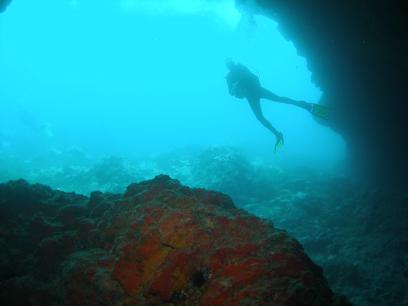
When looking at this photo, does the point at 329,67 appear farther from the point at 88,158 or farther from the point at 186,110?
the point at 186,110

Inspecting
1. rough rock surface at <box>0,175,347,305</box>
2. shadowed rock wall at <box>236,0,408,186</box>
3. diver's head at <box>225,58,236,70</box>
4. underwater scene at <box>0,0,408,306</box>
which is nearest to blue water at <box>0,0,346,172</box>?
underwater scene at <box>0,0,408,306</box>

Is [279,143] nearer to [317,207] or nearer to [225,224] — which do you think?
[317,207]

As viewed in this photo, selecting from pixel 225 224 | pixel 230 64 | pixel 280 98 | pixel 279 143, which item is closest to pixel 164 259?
pixel 225 224

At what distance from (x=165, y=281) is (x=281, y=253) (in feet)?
3.40

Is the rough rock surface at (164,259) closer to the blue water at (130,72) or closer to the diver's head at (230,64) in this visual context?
the diver's head at (230,64)

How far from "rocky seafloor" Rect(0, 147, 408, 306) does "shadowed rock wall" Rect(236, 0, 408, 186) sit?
6.90 feet

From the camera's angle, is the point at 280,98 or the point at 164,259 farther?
the point at 280,98

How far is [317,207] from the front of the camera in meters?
16.9

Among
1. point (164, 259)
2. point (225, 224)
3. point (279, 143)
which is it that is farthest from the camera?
point (279, 143)

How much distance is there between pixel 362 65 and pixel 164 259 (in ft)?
39.2

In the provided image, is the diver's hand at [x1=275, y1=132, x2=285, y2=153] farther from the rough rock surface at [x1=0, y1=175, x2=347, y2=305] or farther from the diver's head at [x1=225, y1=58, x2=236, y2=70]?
the rough rock surface at [x1=0, y1=175, x2=347, y2=305]

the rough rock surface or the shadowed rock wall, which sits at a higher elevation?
the shadowed rock wall

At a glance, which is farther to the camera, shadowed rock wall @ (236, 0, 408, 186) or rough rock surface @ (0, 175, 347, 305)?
shadowed rock wall @ (236, 0, 408, 186)

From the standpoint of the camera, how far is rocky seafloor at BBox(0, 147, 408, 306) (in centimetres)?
954
